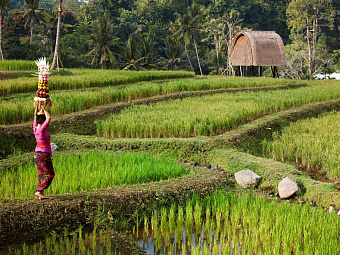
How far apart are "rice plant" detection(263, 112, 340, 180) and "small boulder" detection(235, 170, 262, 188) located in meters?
1.32

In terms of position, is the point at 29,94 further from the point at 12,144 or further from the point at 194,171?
the point at 194,171

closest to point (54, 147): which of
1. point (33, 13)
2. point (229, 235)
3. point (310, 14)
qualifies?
point (229, 235)

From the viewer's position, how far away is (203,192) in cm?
553

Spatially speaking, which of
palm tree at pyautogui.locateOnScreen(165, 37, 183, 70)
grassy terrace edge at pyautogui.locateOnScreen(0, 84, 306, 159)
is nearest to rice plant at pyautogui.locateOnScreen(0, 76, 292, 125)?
grassy terrace edge at pyautogui.locateOnScreen(0, 84, 306, 159)

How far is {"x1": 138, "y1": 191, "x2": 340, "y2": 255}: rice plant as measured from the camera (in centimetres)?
383

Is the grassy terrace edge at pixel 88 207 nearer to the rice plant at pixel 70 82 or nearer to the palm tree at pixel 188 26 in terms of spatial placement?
the rice plant at pixel 70 82

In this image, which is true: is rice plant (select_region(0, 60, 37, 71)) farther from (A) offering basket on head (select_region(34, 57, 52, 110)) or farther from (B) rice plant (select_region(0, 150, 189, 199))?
(A) offering basket on head (select_region(34, 57, 52, 110))

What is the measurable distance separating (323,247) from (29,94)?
958 cm

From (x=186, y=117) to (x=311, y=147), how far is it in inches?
100

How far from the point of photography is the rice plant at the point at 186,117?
841 centimetres

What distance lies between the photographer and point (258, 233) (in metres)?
4.20

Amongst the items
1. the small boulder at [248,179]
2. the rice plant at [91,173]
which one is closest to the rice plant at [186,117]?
the rice plant at [91,173]

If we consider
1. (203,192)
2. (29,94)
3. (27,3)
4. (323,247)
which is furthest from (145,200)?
(27,3)

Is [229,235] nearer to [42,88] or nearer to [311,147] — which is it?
[42,88]
